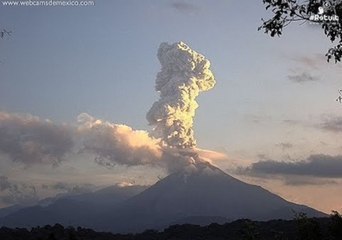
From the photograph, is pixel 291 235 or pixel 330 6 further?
pixel 291 235

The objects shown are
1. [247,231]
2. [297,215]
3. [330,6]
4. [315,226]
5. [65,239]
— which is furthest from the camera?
[65,239]

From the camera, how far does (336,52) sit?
78.3ft

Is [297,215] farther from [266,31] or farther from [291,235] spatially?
[291,235]

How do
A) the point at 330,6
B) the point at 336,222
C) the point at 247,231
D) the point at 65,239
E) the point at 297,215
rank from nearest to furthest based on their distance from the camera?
the point at 330,6, the point at 247,231, the point at 297,215, the point at 336,222, the point at 65,239

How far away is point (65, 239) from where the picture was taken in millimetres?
189500

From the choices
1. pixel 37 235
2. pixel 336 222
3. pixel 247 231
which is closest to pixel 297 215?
pixel 336 222

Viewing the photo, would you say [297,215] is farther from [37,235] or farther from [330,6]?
[37,235]

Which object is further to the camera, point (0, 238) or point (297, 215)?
point (0, 238)

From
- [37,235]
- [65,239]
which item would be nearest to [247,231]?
[65,239]

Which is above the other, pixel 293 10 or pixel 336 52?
pixel 293 10

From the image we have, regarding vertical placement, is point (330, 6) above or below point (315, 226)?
above

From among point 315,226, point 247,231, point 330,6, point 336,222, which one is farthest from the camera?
point 336,222

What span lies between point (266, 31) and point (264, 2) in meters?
1.30

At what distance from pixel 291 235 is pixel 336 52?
184827mm
